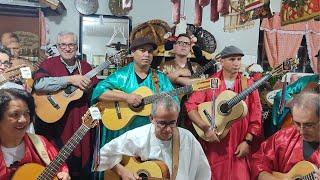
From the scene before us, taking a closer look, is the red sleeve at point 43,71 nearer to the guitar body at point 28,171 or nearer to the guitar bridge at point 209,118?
the guitar body at point 28,171

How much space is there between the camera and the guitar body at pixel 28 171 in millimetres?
1708

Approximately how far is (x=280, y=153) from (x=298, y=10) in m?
0.87

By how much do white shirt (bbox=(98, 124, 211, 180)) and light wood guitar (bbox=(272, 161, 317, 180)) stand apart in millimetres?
440

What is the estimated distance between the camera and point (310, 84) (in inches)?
87.7

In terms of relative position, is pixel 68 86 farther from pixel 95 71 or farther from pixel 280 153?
pixel 280 153

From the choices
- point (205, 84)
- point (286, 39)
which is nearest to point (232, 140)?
point (205, 84)

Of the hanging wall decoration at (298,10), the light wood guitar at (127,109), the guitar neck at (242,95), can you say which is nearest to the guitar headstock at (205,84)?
the light wood guitar at (127,109)

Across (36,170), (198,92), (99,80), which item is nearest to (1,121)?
(36,170)

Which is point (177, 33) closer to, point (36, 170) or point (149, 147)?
point (149, 147)

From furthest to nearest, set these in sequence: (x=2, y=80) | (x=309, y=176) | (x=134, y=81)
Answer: (x=134, y=81) < (x=2, y=80) < (x=309, y=176)

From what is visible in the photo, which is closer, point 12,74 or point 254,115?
point 12,74

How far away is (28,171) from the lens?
5.69 ft

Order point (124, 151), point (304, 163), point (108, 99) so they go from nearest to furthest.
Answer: point (304, 163) → point (124, 151) → point (108, 99)

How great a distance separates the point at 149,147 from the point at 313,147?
794 mm
